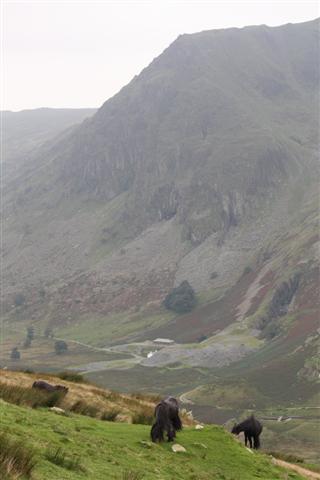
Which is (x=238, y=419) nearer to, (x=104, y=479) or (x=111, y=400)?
(x=111, y=400)

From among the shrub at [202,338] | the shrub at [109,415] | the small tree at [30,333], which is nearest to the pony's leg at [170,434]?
the shrub at [109,415]

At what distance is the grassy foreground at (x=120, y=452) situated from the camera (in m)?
12.6

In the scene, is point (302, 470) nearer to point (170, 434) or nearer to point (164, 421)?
point (170, 434)

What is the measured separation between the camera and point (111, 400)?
91.7ft

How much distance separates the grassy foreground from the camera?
1263 centimetres

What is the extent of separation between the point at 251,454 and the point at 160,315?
6918 inches

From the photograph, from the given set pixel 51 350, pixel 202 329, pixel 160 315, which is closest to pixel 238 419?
pixel 202 329

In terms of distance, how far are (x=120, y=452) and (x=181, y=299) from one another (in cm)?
17254

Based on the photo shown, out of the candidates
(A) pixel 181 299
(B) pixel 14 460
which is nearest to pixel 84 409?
(B) pixel 14 460

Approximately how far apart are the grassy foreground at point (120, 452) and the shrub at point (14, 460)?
34.8 inches

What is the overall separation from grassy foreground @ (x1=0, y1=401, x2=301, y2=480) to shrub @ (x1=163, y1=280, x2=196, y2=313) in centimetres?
16639

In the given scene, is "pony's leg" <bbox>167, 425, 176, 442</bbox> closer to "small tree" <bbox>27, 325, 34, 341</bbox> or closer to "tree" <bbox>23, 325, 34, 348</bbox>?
"tree" <bbox>23, 325, 34, 348</bbox>

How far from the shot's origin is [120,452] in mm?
15945

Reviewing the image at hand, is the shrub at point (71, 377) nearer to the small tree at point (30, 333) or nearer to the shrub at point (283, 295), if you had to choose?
the shrub at point (283, 295)
